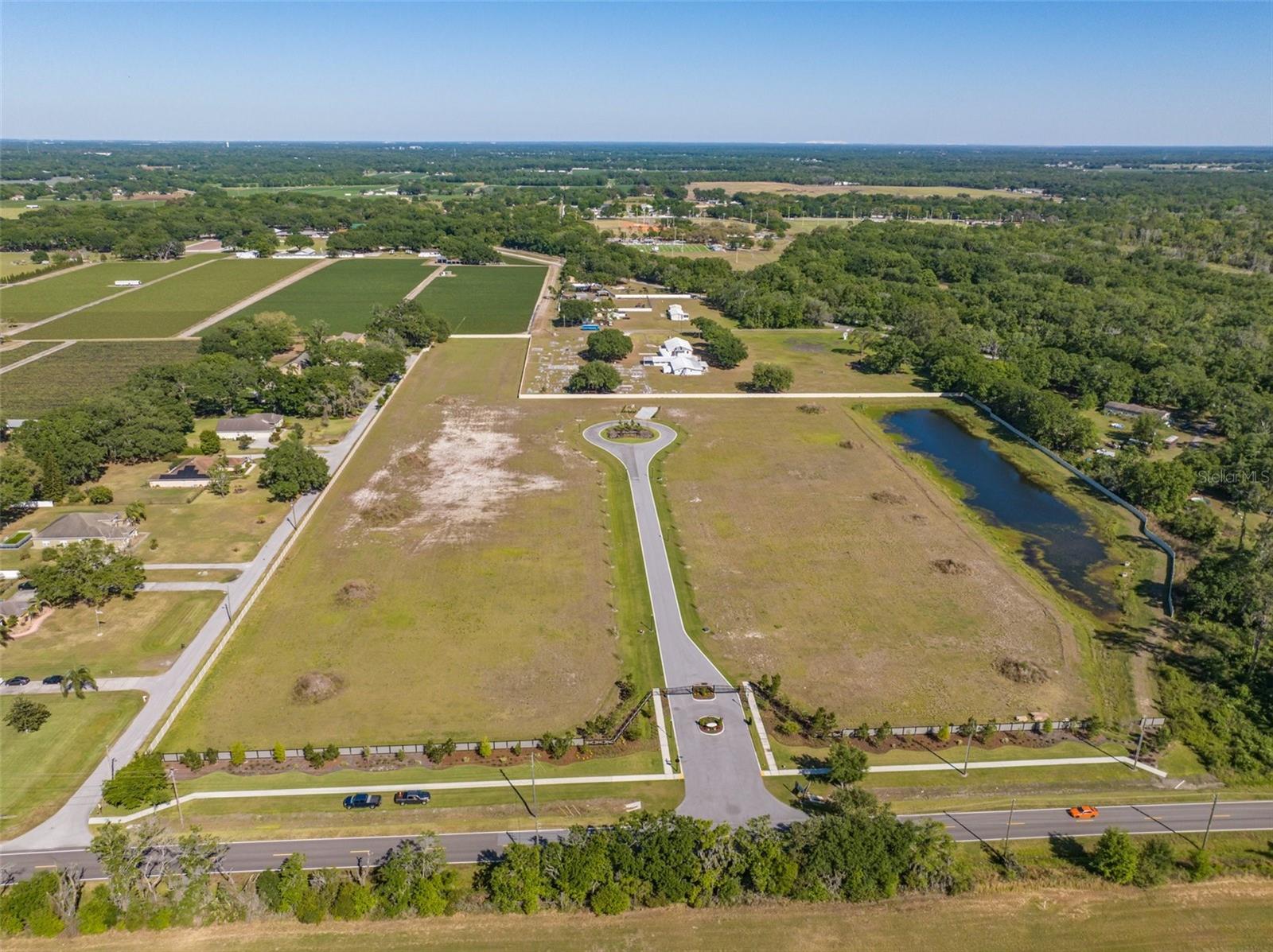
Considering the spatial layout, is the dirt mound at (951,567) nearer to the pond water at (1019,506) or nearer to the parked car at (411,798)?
the pond water at (1019,506)

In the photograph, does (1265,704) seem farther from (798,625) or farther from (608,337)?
(608,337)

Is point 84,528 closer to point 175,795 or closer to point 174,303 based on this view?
point 175,795

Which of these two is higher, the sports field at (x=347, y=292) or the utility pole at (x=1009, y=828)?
the sports field at (x=347, y=292)

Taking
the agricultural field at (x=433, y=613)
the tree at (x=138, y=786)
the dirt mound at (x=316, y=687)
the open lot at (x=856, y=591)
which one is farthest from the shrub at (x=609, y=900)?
the tree at (x=138, y=786)

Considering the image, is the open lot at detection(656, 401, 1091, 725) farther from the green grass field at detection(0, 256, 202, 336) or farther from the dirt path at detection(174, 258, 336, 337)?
the green grass field at detection(0, 256, 202, 336)

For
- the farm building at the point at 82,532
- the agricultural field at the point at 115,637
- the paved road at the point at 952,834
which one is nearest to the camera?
the paved road at the point at 952,834
